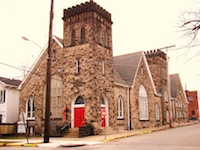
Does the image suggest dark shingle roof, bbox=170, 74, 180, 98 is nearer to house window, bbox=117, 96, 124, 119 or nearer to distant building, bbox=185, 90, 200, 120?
distant building, bbox=185, 90, 200, 120

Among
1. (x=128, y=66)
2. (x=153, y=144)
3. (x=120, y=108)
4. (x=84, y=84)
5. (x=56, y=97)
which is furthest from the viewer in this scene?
(x=128, y=66)

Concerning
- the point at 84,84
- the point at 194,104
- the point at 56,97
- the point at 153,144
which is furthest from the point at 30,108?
the point at 194,104

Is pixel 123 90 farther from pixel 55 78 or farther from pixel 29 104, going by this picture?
pixel 29 104

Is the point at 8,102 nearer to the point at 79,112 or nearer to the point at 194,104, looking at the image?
the point at 79,112

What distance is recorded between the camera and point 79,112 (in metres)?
25.0

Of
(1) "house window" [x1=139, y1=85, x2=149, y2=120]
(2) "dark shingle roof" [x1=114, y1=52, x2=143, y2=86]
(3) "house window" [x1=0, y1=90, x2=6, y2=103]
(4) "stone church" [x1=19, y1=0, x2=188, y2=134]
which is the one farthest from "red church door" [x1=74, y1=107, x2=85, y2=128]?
(3) "house window" [x1=0, y1=90, x2=6, y2=103]

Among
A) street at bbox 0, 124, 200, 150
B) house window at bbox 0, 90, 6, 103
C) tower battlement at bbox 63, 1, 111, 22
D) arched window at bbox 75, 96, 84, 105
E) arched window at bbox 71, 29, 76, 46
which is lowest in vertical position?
street at bbox 0, 124, 200, 150

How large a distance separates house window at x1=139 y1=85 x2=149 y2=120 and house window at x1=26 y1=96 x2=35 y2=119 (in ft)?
40.8

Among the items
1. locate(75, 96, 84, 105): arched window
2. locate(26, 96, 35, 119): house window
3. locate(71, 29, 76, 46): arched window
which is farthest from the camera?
locate(26, 96, 35, 119): house window

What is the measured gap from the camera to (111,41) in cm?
2828

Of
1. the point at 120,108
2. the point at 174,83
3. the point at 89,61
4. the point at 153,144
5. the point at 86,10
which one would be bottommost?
the point at 153,144

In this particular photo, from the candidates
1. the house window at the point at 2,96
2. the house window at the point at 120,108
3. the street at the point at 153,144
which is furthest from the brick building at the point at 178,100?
the street at the point at 153,144

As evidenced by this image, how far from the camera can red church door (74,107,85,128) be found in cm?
2466

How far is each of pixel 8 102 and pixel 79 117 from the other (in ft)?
39.8
